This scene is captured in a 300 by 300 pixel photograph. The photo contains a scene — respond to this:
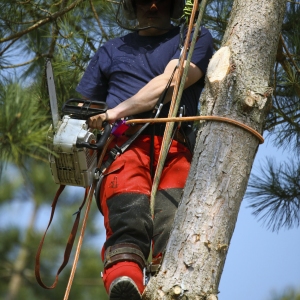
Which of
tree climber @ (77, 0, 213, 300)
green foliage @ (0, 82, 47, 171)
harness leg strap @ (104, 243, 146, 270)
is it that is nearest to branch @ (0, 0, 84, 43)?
tree climber @ (77, 0, 213, 300)

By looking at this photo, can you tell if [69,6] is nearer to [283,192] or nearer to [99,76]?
[99,76]

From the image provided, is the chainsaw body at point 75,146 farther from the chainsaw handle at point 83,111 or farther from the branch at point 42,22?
the branch at point 42,22

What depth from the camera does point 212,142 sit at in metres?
2.26

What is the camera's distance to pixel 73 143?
254 centimetres

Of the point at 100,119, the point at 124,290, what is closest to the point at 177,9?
the point at 100,119

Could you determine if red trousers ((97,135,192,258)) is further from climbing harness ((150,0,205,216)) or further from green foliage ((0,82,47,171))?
green foliage ((0,82,47,171))

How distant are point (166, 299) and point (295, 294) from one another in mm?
5524

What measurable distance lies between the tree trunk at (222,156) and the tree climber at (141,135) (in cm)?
26

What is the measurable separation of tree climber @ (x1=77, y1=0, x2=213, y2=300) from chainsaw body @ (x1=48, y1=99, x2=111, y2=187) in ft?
0.19

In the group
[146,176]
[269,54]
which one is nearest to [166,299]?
[146,176]

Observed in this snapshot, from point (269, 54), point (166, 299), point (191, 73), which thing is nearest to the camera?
point (166, 299)

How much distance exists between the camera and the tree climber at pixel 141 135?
2.44 metres

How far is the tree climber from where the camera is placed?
2441 mm

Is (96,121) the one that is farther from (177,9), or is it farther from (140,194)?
(177,9)
